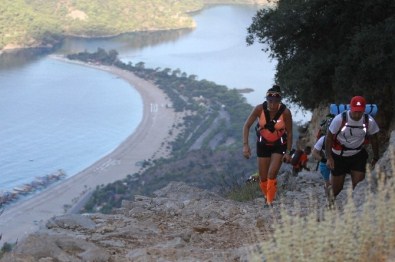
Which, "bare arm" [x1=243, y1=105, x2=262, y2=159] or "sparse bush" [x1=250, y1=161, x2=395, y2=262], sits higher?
"bare arm" [x1=243, y1=105, x2=262, y2=159]

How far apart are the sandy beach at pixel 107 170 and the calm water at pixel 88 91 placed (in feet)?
4.81

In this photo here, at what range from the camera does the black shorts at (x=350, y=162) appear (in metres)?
4.95

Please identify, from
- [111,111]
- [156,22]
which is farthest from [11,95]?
[156,22]

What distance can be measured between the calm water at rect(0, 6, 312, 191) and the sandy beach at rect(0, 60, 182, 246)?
147cm

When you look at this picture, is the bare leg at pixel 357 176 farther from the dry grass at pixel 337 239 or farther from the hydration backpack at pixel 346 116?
the dry grass at pixel 337 239

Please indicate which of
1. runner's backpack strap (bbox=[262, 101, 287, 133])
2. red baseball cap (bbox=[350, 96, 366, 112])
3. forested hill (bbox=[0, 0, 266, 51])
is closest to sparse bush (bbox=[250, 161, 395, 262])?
red baseball cap (bbox=[350, 96, 366, 112])

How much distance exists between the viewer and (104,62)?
78.0 meters

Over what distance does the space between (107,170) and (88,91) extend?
949 inches

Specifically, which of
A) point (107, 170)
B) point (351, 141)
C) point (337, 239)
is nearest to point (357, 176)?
point (351, 141)

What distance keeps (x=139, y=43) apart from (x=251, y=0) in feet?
87.3

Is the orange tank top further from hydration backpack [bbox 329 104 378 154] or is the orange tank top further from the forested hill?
the forested hill

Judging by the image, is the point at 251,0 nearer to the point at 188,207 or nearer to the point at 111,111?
the point at 111,111

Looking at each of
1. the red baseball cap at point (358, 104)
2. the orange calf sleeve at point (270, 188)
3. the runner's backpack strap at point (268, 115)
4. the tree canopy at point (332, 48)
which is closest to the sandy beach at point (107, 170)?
the tree canopy at point (332, 48)

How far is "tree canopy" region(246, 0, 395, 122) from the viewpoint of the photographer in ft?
29.4
